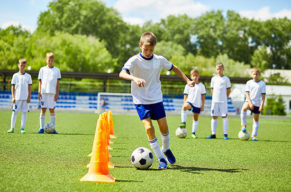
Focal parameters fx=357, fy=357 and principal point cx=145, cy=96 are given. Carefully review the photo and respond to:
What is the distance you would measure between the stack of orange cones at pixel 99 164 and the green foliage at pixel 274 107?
34.2 m

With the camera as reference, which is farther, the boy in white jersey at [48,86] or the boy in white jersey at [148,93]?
the boy in white jersey at [48,86]

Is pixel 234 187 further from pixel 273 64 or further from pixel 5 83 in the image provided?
pixel 273 64

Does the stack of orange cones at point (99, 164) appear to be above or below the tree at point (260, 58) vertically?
below

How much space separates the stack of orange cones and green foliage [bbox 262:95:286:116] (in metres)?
34.2

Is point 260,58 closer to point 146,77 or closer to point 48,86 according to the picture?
point 48,86

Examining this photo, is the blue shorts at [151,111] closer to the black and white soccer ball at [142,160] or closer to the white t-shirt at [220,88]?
the black and white soccer ball at [142,160]

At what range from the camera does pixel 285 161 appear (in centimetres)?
663

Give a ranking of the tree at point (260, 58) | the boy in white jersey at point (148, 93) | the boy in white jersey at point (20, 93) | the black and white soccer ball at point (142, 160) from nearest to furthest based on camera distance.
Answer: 1. the black and white soccer ball at point (142, 160)
2. the boy in white jersey at point (148, 93)
3. the boy in white jersey at point (20, 93)
4. the tree at point (260, 58)

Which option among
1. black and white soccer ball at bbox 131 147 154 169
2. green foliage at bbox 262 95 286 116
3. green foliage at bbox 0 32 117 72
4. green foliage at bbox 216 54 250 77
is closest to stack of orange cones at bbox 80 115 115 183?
black and white soccer ball at bbox 131 147 154 169

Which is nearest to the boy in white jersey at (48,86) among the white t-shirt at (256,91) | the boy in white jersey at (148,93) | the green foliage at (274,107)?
the boy in white jersey at (148,93)

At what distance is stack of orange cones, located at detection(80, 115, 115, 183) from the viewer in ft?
14.9

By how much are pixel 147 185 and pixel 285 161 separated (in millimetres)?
3423

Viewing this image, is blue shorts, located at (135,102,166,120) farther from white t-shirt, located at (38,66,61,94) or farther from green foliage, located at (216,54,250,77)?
green foliage, located at (216,54,250,77)

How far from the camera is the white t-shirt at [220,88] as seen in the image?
36.7 feet
